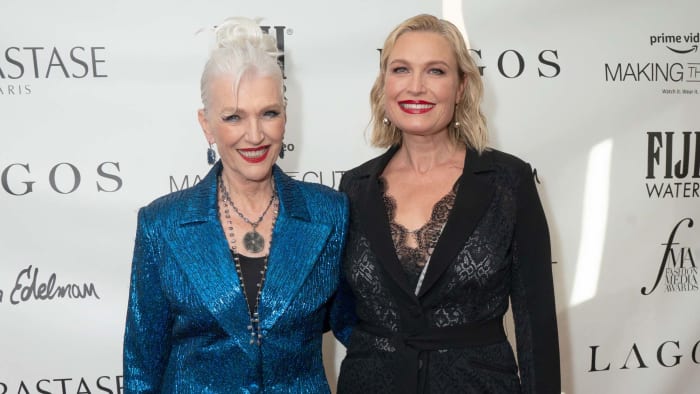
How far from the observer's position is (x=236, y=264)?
1.37m

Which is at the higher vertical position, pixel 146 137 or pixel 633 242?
pixel 146 137

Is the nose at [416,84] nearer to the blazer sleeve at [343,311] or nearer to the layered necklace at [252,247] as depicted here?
the blazer sleeve at [343,311]

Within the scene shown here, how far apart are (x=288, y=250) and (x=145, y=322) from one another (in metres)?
0.34

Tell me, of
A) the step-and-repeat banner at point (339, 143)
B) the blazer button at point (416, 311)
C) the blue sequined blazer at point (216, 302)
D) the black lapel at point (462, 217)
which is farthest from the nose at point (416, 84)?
the step-and-repeat banner at point (339, 143)

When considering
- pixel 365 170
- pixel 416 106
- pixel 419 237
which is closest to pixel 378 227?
pixel 419 237

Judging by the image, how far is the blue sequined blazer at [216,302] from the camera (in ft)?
4.40

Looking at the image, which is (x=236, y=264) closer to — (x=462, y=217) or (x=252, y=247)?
(x=252, y=247)

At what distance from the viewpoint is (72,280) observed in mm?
2213

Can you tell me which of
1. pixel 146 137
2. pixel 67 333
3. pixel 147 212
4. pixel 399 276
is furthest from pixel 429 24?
pixel 67 333

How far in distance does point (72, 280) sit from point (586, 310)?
1.78m

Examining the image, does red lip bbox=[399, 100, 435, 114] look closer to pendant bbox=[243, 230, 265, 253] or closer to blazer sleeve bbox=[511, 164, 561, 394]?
blazer sleeve bbox=[511, 164, 561, 394]

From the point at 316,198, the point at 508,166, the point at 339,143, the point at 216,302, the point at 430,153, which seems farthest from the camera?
the point at 339,143

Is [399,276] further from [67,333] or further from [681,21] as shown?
[681,21]

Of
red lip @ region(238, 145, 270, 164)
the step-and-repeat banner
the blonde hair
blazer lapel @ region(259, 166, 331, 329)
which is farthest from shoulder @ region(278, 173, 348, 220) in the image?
the step-and-repeat banner
